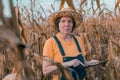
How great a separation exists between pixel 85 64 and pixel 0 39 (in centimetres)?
179

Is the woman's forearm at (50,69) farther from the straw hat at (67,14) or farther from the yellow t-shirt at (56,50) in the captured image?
the straw hat at (67,14)

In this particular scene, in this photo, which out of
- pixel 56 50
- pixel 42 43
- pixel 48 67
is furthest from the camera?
pixel 42 43

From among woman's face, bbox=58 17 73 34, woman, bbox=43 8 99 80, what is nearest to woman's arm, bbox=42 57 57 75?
woman, bbox=43 8 99 80

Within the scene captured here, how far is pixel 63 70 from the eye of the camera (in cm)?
86

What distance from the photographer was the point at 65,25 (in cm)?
197

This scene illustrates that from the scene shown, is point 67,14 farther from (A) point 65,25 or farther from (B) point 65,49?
(B) point 65,49

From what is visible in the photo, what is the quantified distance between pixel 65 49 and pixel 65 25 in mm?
146

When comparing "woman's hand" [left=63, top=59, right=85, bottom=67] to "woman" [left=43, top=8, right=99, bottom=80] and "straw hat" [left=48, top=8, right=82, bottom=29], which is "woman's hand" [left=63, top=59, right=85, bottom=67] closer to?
"woman" [left=43, top=8, right=99, bottom=80]

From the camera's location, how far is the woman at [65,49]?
1877 mm

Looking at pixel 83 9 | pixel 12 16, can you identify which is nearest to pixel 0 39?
pixel 12 16

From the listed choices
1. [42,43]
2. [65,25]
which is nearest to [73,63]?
[65,25]

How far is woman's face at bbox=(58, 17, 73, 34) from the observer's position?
1.97 m

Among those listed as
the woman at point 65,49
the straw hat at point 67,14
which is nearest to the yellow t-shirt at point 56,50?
the woman at point 65,49

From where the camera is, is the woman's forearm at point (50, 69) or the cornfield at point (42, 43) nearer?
the cornfield at point (42, 43)
